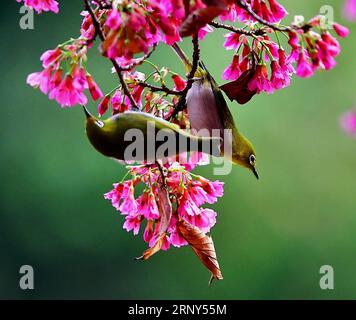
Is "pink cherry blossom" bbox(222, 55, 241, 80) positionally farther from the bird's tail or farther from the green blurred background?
the green blurred background

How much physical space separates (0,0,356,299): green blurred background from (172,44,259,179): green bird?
2112 millimetres

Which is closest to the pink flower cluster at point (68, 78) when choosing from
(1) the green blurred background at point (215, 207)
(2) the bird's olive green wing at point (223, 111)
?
(2) the bird's olive green wing at point (223, 111)

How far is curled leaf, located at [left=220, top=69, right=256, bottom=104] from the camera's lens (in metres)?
0.78

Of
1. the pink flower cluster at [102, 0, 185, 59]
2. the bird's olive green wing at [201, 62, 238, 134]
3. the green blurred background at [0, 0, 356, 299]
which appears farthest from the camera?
the green blurred background at [0, 0, 356, 299]

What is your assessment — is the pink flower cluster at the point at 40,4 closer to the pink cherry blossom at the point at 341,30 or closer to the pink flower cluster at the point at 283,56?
the pink flower cluster at the point at 283,56

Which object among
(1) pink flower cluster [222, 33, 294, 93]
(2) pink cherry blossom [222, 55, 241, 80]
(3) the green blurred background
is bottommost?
(1) pink flower cluster [222, 33, 294, 93]

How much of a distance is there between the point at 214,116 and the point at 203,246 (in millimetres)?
187

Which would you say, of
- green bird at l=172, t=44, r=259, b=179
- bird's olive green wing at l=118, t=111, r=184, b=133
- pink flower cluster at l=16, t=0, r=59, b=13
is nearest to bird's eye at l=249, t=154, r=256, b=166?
green bird at l=172, t=44, r=259, b=179

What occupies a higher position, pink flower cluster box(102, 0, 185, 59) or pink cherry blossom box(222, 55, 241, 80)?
pink cherry blossom box(222, 55, 241, 80)

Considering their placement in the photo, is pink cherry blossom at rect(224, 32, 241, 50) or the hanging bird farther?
pink cherry blossom at rect(224, 32, 241, 50)

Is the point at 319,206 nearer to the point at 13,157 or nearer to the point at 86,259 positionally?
the point at 86,259

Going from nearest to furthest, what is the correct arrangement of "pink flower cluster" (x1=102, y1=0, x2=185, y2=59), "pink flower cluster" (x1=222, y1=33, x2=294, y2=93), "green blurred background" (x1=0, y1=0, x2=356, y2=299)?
"pink flower cluster" (x1=102, y1=0, x2=185, y2=59), "pink flower cluster" (x1=222, y1=33, x2=294, y2=93), "green blurred background" (x1=0, y1=0, x2=356, y2=299)

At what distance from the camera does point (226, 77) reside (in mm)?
897
